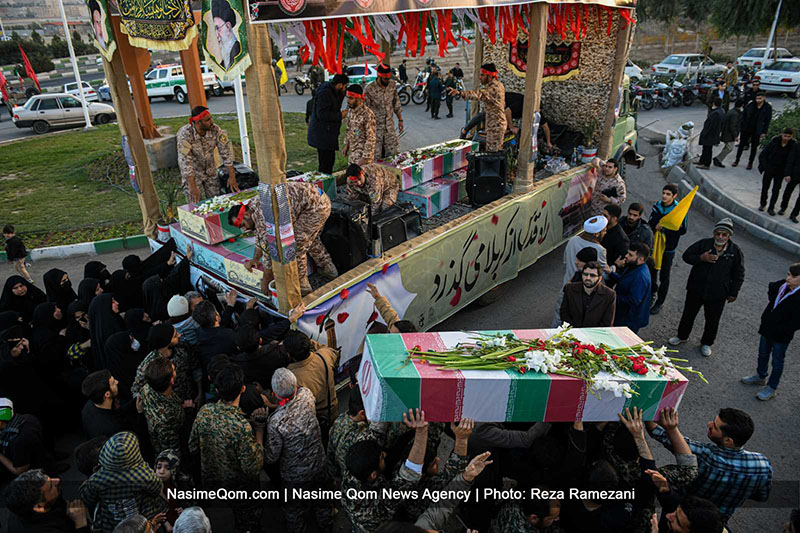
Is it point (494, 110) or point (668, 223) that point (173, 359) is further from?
point (494, 110)

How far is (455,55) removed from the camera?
3028cm

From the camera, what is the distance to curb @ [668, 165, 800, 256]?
802 cm

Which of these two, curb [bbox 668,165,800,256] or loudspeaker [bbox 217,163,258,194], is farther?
curb [bbox 668,165,800,256]

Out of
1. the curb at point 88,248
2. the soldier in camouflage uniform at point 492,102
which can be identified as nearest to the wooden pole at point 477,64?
the soldier in camouflage uniform at point 492,102

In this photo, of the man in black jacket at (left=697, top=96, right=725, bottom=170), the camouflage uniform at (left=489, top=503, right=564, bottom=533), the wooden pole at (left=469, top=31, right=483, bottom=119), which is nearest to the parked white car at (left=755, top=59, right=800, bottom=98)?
the man in black jacket at (left=697, top=96, right=725, bottom=170)

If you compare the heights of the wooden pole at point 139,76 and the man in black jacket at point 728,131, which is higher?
the wooden pole at point 139,76

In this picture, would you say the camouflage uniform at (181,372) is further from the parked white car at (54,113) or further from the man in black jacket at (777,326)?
the parked white car at (54,113)

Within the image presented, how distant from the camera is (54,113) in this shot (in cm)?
1784

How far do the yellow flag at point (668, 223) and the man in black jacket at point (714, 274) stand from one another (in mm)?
510

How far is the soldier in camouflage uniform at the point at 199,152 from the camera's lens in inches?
249

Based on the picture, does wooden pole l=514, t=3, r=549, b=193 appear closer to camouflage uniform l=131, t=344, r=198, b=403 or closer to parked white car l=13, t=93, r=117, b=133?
camouflage uniform l=131, t=344, r=198, b=403

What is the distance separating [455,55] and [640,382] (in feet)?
100

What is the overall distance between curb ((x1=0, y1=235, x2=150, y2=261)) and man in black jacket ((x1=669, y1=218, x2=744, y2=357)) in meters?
8.21

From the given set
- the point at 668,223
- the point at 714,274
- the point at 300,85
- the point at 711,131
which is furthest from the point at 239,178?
the point at 300,85
